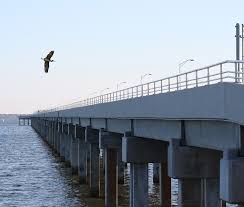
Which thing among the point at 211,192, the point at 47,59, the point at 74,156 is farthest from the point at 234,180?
the point at 74,156

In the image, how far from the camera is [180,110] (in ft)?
64.3

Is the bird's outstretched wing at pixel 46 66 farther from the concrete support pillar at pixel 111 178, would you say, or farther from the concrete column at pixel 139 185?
the concrete support pillar at pixel 111 178

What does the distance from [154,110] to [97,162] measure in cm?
2174

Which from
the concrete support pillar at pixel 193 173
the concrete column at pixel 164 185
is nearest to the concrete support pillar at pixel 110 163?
the concrete column at pixel 164 185

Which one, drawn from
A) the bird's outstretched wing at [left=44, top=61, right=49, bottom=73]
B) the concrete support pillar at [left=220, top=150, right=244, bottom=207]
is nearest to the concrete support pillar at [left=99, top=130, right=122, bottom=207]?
the bird's outstretched wing at [left=44, top=61, right=49, bottom=73]

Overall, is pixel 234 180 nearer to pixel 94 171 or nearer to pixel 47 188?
pixel 94 171

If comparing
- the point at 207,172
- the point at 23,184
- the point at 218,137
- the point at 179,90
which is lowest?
the point at 23,184

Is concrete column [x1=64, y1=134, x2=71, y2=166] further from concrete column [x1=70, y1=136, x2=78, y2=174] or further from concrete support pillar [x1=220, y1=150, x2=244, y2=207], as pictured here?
concrete support pillar [x1=220, y1=150, x2=244, y2=207]

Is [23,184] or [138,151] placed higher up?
[138,151]

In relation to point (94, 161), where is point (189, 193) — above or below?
above

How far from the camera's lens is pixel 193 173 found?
1945 cm

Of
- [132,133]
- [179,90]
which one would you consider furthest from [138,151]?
[179,90]

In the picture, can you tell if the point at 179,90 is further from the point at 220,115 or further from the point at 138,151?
the point at 138,151

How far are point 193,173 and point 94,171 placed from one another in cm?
2458
